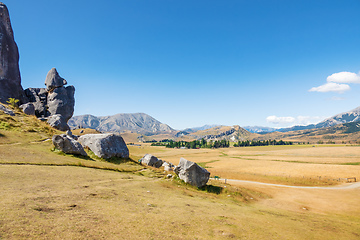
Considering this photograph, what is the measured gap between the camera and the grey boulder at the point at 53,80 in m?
66.8

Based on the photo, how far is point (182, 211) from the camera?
13000 millimetres

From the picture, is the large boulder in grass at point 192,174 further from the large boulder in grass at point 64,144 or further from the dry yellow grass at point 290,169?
the dry yellow grass at point 290,169

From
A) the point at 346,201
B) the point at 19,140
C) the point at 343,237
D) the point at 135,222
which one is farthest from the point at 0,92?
the point at 346,201

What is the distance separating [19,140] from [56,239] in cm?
2486

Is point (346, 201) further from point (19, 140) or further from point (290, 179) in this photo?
point (19, 140)

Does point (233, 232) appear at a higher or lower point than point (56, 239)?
lower

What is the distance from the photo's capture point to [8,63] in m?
52.7

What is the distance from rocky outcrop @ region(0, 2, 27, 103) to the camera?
50438 mm

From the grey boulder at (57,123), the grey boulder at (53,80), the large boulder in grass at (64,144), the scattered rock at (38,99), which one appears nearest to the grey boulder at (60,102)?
the scattered rock at (38,99)

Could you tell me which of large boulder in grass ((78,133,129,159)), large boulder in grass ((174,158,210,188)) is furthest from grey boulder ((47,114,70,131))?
large boulder in grass ((174,158,210,188))

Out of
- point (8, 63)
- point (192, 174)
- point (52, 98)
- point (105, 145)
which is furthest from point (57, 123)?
point (192, 174)

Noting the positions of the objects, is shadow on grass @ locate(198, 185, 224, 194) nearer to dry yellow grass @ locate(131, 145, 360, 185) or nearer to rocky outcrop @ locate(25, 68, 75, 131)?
dry yellow grass @ locate(131, 145, 360, 185)

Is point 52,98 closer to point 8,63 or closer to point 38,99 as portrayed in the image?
point 38,99

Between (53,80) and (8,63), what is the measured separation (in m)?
14.8
